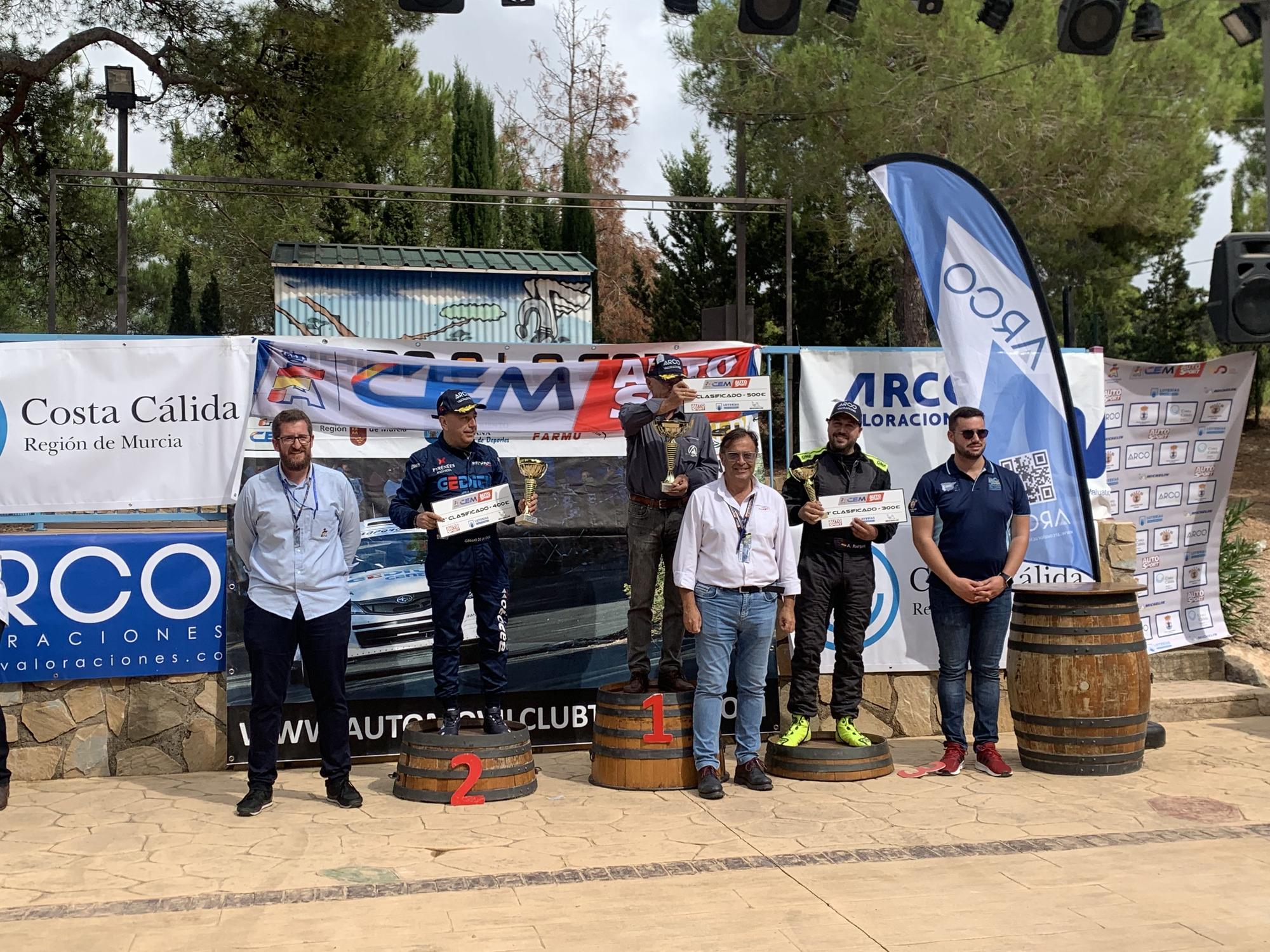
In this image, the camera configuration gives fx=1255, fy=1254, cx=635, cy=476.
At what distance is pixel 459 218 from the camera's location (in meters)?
26.3

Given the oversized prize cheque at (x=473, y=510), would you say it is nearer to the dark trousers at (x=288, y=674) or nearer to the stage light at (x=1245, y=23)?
the dark trousers at (x=288, y=674)

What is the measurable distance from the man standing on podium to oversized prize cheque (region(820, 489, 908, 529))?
2.07ft

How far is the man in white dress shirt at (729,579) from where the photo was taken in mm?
6137

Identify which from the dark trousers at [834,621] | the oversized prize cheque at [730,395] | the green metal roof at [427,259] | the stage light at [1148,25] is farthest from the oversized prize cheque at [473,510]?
the green metal roof at [427,259]

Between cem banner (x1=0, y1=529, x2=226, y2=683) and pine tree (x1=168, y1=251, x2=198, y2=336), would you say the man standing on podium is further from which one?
pine tree (x1=168, y1=251, x2=198, y2=336)

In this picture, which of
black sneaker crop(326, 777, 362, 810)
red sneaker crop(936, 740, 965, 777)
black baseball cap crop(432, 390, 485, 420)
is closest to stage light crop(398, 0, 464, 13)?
black baseball cap crop(432, 390, 485, 420)

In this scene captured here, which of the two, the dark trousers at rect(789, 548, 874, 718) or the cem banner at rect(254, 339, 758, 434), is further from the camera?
the cem banner at rect(254, 339, 758, 434)

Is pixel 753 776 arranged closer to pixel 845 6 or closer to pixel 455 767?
pixel 455 767

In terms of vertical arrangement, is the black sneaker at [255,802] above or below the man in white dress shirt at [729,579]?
below

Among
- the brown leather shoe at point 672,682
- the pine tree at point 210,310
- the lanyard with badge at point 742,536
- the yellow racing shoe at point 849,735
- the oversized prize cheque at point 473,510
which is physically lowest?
the yellow racing shoe at point 849,735

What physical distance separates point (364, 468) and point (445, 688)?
4.80ft

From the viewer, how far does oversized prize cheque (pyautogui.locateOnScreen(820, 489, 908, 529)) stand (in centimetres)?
652

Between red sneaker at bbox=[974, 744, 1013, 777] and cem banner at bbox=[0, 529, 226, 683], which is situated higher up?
cem banner at bbox=[0, 529, 226, 683]

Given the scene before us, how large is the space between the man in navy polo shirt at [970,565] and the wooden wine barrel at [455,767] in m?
2.28
